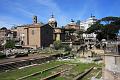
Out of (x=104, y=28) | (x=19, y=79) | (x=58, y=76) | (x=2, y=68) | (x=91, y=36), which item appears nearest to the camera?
(x=19, y=79)

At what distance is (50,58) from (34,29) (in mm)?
26391

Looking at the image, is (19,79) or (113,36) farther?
(113,36)

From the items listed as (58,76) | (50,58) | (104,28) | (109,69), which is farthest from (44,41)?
(109,69)

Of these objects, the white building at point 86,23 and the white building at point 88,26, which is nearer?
the white building at point 88,26

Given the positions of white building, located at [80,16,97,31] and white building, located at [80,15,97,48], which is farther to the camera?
white building, located at [80,16,97,31]

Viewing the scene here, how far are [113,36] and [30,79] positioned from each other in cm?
5090

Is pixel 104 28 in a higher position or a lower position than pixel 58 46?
higher

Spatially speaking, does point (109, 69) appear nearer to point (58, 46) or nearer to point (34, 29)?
point (58, 46)

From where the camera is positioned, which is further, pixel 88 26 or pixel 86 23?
pixel 86 23

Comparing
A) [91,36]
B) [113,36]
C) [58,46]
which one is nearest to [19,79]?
[58,46]

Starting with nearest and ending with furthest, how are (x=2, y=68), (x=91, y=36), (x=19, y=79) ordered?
(x=19, y=79), (x=2, y=68), (x=91, y=36)

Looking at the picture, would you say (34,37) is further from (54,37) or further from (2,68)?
(2,68)

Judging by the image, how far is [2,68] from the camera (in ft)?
95.2

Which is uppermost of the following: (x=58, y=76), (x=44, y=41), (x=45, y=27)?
(x=45, y=27)
